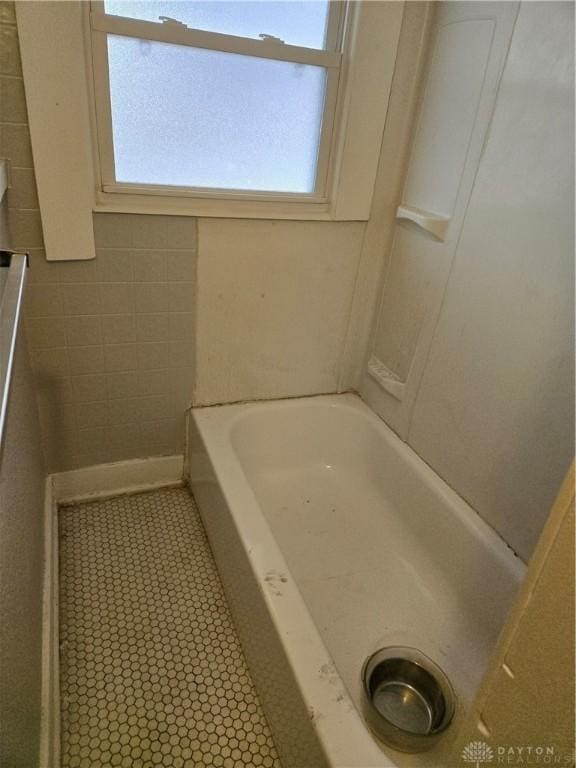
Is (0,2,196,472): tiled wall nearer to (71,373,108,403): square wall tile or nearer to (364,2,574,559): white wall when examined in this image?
(71,373,108,403): square wall tile

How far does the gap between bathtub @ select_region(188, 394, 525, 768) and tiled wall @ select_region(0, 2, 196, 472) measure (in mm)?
213

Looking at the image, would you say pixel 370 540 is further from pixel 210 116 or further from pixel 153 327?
pixel 210 116

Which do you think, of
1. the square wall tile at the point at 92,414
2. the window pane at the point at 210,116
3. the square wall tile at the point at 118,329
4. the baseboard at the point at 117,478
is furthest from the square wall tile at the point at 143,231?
the baseboard at the point at 117,478

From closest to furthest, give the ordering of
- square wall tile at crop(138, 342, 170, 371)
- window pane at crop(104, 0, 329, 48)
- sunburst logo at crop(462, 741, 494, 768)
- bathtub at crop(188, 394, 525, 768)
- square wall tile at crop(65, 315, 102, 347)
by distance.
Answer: sunburst logo at crop(462, 741, 494, 768) → bathtub at crop(188, 394, 525, 768) → window pane at crop(104, 0, 329, 48) → square wall tile at crop(65, 315, 102, 347) → square wall tile at crop(138, 342, 170, 371)

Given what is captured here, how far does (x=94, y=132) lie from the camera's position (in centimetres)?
133

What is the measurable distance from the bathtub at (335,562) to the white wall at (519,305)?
0.56 ft

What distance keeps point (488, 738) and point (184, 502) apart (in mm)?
1401

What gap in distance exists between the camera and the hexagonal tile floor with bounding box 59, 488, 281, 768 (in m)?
1.15

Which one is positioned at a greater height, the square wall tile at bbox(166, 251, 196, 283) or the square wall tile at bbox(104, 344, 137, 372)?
the square wall tile at bbox(166, 251, 196, 283)

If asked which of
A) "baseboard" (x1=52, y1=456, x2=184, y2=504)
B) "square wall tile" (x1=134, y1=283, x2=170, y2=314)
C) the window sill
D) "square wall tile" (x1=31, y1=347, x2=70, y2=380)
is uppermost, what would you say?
the window sill

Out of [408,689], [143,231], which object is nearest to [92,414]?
[143,231]

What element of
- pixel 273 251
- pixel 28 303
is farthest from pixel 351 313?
pixel 28 303

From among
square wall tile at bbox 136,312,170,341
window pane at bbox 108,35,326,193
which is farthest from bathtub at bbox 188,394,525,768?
window pane at bbox 108,35,326,193

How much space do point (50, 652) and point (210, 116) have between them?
5.06 feet
